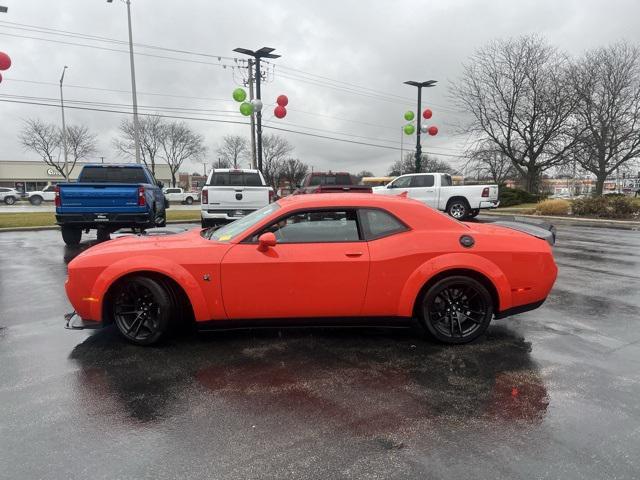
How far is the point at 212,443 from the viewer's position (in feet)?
8.93

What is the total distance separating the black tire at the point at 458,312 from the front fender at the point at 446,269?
12cm

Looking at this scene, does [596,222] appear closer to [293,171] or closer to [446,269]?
[446,269]

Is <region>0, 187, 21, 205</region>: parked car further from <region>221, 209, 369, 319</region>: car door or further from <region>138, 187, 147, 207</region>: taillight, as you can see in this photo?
<region>221, 209, 369, 319</region>: car door

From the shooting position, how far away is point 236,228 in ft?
14.9

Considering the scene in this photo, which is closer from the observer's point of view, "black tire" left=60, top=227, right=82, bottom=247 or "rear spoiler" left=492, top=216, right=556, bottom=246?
"rear spoiler" left=492, top=216, right=556, bottom=246

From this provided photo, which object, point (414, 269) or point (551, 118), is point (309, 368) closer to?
point (414, 269)

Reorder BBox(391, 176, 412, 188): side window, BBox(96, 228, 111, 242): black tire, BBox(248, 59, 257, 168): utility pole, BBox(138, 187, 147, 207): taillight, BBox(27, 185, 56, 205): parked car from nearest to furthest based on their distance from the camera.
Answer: BBox(138, 187, 147, 207): taillight < BBox(96, 228, 111, 242): black tire < BBox(391, 176, 412, 188): side window < BBox(248, 59, 257, 168): utility pole < BBox(27, 185, 56, 205): parked car

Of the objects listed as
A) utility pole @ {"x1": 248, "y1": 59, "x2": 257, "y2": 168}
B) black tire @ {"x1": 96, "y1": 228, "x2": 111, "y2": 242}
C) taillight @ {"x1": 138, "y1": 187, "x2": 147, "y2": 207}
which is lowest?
black tire @ {"x1": 96, "y1": 228, "x2": 111, "y2": 242}

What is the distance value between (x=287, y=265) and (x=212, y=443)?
172 cm

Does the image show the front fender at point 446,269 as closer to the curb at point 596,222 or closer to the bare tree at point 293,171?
the curb at point 596,222

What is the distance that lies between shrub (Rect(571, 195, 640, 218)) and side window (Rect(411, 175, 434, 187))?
9786 millimetres

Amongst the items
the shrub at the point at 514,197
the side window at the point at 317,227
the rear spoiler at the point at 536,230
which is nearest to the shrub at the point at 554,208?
the shrub at the point at 514,197

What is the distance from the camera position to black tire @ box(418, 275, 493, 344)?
4234mm

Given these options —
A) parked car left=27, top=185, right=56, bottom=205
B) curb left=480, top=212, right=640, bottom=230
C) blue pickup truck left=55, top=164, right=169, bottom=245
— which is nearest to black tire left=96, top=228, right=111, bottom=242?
blue pickup truck left=55, top=164, right=169, bottom=245
